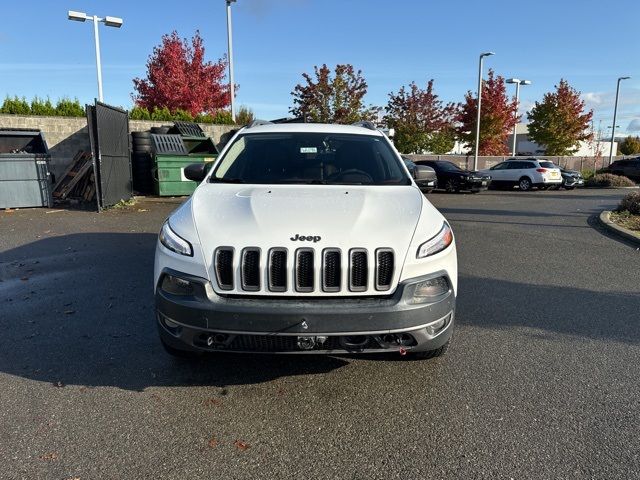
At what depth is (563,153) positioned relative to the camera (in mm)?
41469

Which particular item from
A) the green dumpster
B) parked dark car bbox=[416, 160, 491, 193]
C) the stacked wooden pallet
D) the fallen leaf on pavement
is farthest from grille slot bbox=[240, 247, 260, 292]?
parked dark car bbox=[416, 160, 491, 193]

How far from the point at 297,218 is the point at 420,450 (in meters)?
1.55

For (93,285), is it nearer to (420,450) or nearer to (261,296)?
(261,296)

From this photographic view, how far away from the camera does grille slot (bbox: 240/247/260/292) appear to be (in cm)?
301

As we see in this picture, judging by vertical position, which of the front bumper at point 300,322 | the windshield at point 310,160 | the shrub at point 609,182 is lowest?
the shrub at point 609,182

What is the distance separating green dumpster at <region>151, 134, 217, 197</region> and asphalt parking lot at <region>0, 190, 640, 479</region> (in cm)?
959

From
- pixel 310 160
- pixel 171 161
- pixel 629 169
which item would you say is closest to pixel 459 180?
pixel 171 161

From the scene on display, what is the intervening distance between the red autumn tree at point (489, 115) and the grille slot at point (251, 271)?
36.1m

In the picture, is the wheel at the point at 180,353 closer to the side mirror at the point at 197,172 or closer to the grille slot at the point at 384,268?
the grille slot at the point at 384,268

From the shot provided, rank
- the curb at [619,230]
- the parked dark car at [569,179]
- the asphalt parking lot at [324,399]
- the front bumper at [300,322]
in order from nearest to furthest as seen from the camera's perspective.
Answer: the asphalt parking lot at [324,399] → the front bumper at [300,322] → the curb at [619,230] → the parked dark car at [569,179]

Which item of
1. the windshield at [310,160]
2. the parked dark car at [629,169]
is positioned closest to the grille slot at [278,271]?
the windshield at [310,160]

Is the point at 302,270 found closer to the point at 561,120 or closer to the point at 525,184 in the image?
the point at 525,184

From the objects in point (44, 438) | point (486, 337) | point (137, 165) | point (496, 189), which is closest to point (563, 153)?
point (496, 189)

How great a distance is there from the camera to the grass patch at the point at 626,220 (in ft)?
33.6
